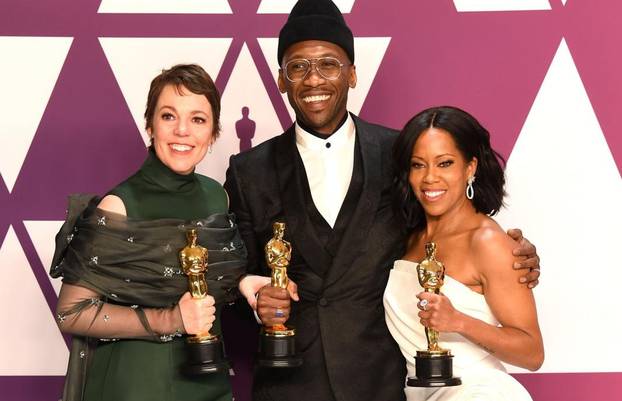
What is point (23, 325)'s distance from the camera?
3867 mm

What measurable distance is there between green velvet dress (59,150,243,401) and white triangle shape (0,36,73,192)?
130 cm

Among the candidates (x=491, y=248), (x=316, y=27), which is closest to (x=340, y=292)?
(x=491, y=248)

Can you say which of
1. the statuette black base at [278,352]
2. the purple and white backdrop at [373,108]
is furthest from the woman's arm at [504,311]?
the purple and white backdrop at [373,108]

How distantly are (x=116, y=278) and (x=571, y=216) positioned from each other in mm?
1995

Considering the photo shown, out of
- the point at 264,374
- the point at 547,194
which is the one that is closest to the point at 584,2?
the point at 547,194

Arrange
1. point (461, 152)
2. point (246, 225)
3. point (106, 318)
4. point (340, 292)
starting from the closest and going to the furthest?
1. point (106, 318)
2. point (461, 152)
3. point (340, 292)
4. point (246, 225)

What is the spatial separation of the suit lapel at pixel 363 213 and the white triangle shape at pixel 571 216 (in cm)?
96

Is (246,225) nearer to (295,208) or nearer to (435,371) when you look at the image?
(295,208)

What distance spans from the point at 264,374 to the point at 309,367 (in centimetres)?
16

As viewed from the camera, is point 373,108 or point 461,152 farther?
point 373,108

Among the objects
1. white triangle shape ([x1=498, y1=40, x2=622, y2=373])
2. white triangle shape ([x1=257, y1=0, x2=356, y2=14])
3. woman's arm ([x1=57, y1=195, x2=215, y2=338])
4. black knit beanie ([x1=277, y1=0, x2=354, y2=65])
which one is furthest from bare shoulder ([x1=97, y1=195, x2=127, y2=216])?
white triangle shape ([x1=498, y1=40, x2=622, y2=373])

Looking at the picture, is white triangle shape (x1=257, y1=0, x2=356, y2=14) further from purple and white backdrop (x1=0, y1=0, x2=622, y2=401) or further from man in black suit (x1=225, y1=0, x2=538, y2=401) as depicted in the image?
man in black suit (x1=225, y1=0, x2=538, y2=401)

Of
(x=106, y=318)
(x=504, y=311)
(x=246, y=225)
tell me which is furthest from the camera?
(x=246, y=225)

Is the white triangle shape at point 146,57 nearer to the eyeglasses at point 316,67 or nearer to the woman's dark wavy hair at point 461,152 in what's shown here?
the eyeglasses at point 316,67
